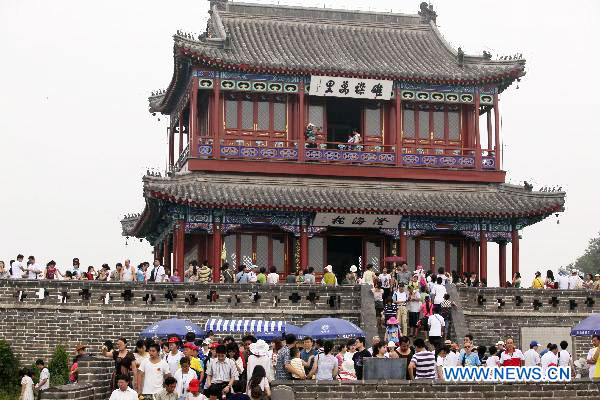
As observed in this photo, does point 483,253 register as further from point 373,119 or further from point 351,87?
point 351,87

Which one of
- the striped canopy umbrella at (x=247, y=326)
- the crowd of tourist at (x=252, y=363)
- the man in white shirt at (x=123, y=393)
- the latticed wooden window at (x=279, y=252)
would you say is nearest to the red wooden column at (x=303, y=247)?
the latticed wooden window at (x=279, y=252)

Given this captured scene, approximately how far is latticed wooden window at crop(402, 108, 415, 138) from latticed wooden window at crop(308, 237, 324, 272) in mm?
4464

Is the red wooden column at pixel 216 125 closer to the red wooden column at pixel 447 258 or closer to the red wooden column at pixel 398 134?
the red wooden column at pixel 398 134

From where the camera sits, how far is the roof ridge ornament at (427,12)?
42.8 meters

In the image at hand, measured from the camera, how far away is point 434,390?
20203 millimetres

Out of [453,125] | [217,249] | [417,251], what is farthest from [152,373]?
[453,125]

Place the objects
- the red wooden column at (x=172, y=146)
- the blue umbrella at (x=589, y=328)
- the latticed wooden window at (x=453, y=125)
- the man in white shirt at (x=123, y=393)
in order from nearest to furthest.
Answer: the man in white shirt at (x=123, y=393), the blue umbrella at (x=589, y=328), the latticed wooden window at (x=453, y=125), the red wooden column at (x=172, y=146)

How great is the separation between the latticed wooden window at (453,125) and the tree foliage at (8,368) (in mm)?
16283

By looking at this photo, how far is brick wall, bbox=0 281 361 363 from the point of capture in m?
29.4

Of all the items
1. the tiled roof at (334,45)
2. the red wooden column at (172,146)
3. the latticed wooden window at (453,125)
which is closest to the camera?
the tiled roof at (334,45)

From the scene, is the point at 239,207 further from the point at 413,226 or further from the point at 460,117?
the point at 460,117

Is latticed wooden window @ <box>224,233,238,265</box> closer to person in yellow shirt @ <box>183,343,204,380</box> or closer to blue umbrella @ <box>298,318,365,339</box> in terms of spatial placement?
blue umbrella @ <box>298,318,365,339</box>

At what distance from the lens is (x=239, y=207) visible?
35.1 m

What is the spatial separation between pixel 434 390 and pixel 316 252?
17059 millimetres
